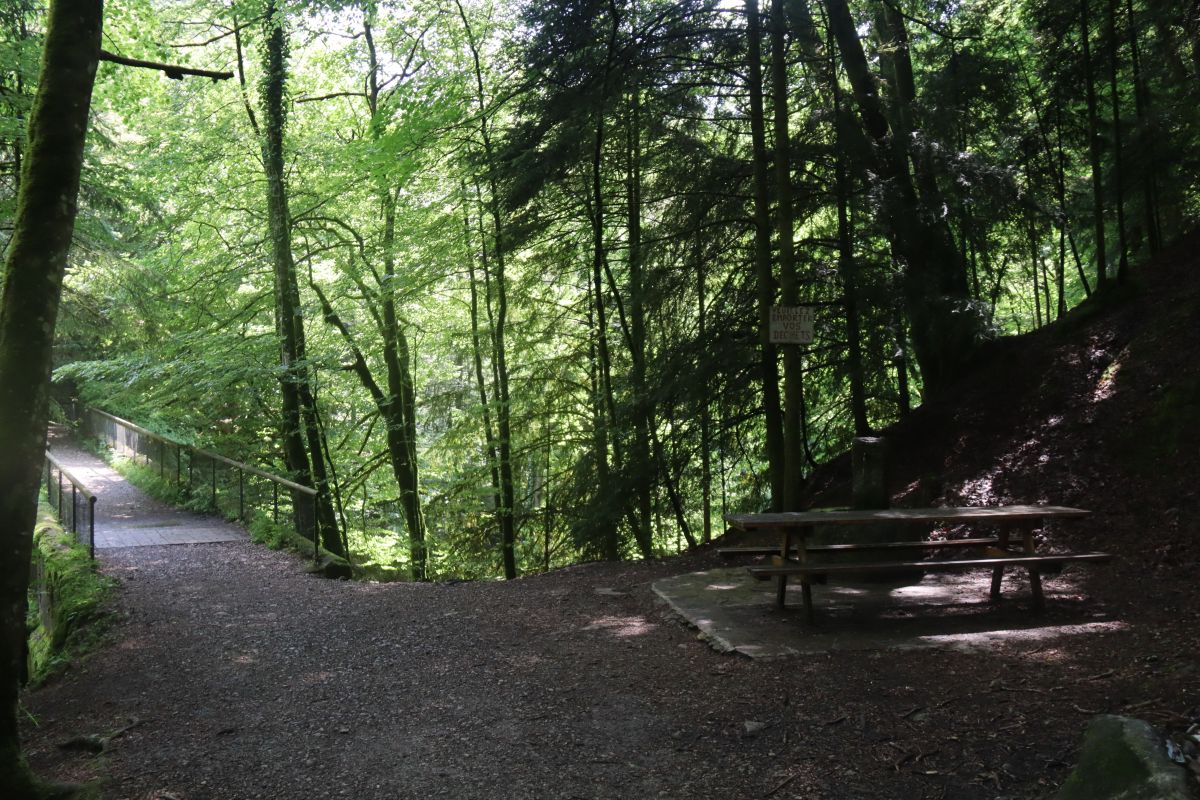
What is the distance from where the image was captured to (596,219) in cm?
1249

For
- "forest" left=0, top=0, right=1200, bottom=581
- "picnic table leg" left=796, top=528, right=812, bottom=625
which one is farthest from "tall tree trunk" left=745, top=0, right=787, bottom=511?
"picnic table leg" left=796, top=528, right=812, bottom=625

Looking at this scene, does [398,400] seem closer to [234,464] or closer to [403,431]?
[403,431]

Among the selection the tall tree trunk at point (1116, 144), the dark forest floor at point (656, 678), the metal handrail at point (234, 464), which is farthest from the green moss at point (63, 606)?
the tall tree trunk at point (1116, 144)

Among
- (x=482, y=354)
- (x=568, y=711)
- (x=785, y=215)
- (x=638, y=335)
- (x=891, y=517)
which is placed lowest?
(x=568, y=711)

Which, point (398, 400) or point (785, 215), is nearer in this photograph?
point (785, 215)

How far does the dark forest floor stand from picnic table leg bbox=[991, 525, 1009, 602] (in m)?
0.18

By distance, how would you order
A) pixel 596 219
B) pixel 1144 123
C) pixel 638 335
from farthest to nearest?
pixel 596 219 < pixel 638 335 < pixel 1144 123

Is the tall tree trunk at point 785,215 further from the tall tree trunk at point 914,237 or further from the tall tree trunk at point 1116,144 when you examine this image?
the tall tree trunk at point 1116,144

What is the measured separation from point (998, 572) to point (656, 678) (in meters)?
2.92

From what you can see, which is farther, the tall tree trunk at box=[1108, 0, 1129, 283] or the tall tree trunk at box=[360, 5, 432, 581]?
the tall tree trunk at box=[360, 5, 432, 581]

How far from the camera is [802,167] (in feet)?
31.3

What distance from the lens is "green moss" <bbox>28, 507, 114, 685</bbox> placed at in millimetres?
7434

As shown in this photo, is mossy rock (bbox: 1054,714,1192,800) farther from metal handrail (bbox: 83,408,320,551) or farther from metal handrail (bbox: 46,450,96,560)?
metal handrail (bbox: 46,450,96,560)

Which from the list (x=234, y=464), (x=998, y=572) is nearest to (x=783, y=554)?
(x=998, y=572)
